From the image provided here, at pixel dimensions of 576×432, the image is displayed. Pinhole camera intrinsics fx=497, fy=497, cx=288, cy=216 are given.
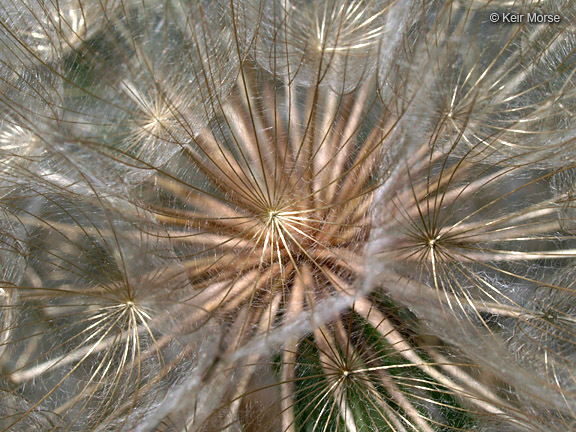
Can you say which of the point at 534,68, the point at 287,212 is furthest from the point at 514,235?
the point at 287,212

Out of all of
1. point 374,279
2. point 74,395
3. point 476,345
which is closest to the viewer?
point 374,279

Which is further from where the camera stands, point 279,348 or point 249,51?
Answer: point 249,51

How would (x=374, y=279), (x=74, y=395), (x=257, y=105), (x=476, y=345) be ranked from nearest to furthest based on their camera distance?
(x=374, y=279) < (x=476, y=345) < (x=74, y=395) < (x=257, y=105)

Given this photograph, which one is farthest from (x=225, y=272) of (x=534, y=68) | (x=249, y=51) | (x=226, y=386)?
(x=534, y=68)

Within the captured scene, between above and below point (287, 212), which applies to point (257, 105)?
above

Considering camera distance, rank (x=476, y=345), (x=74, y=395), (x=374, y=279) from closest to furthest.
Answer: (x=374, y=279) < (x=476, y=345) < (x=74, y=395)

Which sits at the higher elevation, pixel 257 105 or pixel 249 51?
pixel 249 51

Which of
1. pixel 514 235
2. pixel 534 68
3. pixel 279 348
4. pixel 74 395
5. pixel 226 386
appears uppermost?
pixel 534 68

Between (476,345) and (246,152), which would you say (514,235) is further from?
(246,152)

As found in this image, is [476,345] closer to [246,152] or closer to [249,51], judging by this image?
[246,152]
